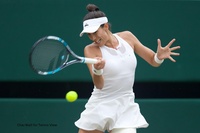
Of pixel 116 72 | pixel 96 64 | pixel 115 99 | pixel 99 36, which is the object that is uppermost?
pixel 99 36

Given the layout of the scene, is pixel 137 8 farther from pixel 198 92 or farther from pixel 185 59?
pixel 198 92

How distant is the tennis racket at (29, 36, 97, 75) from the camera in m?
3.62

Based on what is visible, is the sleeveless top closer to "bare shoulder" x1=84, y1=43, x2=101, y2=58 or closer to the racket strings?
"bare shoulder" x1=84, y1=43, x2=101, y2=58

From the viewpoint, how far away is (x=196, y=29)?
16.9 ft

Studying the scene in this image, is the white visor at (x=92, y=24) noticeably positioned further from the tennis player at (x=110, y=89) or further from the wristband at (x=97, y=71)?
the wristband at (x=97, y=71)

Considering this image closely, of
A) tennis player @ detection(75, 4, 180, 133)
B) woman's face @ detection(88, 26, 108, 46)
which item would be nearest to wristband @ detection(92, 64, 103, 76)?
tennis player @ detection(75, 4, 180, 133)

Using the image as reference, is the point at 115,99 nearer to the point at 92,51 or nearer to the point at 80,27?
the point at 92,51

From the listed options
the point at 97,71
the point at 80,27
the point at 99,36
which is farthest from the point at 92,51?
the point at 80,27

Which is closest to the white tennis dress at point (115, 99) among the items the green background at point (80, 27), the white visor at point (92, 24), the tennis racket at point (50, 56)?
the white visor at point (92, 24)

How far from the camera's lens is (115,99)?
391 cm

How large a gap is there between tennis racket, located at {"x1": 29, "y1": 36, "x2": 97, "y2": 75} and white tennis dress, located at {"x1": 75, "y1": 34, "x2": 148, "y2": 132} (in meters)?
0.30

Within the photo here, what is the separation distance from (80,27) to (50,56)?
1461 mm

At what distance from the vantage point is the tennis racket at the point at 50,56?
3625mm

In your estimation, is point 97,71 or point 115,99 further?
point 115,99
